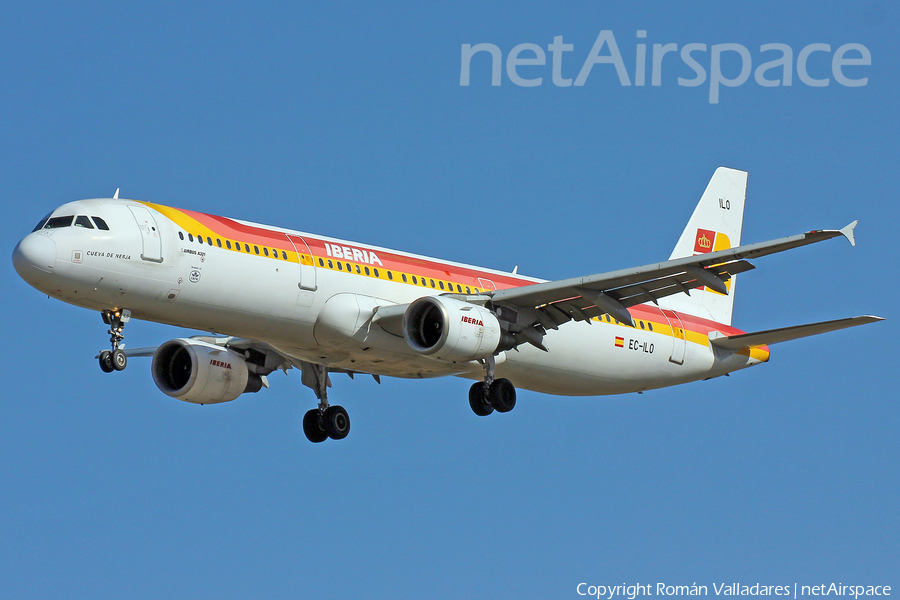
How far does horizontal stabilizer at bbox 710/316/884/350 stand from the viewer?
34.8 meters

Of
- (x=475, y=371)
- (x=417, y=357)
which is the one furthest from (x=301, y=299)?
(x=475, y=371)

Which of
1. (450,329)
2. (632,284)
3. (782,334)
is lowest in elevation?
(450,329)

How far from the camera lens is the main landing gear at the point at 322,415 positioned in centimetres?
3938

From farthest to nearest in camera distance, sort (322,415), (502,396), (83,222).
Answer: (322,415) → (502,396) → (83,222)

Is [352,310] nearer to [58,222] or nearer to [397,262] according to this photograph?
[397,262]

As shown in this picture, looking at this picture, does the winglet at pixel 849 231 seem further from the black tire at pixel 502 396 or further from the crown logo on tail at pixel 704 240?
the crown logo on tail at pixel 704 240

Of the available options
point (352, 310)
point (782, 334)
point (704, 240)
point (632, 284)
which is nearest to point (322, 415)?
point (352, 310)

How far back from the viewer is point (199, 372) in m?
38.7

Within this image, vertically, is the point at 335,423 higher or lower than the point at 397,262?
lower

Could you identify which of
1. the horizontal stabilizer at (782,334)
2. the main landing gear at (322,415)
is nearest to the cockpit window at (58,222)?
the main landing gear at (322,415)

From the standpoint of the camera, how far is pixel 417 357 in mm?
35531

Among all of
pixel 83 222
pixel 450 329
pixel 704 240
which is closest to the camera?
pixel 83 222

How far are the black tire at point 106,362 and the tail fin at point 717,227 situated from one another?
2227 cm

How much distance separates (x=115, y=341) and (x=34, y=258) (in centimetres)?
288
